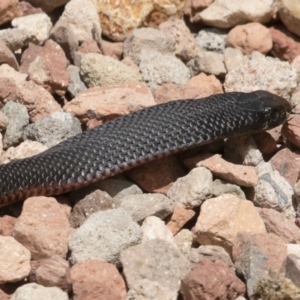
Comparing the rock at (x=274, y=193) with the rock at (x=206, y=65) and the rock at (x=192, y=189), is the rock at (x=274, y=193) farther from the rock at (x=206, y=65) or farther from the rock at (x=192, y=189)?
the rock at (x=206, y=65)

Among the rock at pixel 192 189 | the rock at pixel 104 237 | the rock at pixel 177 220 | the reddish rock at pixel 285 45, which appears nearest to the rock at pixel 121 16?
the reddish rock at pixel 285 45

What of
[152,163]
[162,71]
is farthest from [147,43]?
[152,163]

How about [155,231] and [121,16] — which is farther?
[121,16]

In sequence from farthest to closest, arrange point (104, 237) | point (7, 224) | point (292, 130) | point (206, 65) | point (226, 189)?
point (206, 65), point (292, 130), point (226, 189), point (7, 224), point (104, 237)

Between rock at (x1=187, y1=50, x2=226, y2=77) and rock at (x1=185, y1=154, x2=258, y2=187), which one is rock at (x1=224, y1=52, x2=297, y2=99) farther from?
rock at (x1=185, y1=154, x2=258, y2=187)

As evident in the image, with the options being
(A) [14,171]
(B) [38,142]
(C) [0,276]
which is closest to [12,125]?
(B) [38,142]

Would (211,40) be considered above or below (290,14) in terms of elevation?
below


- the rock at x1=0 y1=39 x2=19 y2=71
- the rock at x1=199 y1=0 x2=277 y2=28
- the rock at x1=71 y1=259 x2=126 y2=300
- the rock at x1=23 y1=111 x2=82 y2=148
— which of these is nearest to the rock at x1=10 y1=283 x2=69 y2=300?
the rock at x1=71 y1=259 x2=126 y2=300

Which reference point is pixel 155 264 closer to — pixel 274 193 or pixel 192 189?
pixel 192 189
